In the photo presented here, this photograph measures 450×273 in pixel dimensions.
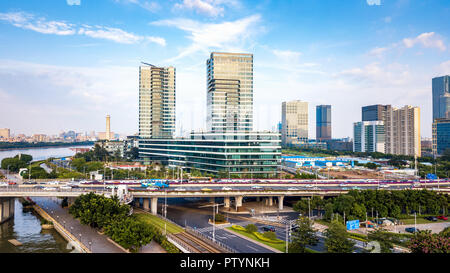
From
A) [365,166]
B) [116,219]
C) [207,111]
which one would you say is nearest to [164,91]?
[207,111]

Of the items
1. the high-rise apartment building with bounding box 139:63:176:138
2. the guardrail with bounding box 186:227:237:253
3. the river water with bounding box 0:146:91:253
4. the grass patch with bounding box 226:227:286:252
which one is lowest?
the river water with bounding box 0:146:91:253

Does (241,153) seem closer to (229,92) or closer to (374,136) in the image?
(229,92)

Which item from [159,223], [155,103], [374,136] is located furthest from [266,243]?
[374,136]

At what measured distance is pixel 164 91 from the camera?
14550cm

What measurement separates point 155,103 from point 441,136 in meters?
153

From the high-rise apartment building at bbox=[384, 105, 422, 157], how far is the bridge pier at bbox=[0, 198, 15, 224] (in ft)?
565

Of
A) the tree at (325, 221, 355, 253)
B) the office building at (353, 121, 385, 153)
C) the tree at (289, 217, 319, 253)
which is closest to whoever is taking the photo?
the tree at (325, 221, 355, 253)

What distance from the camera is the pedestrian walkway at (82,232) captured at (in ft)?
125

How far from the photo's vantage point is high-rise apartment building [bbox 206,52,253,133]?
12325 cm

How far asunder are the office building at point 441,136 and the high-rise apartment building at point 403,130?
9428mm

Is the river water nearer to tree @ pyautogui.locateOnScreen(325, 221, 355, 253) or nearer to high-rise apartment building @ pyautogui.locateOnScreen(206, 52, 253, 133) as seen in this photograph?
tree @ pyautogui.locateOnScreen(325, 221, 355, 253)

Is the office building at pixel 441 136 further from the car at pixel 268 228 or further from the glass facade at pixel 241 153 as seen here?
the car at pixel 268 228

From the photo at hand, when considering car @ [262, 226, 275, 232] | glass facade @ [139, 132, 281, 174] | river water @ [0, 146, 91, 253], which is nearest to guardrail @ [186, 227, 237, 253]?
car @ [262, 226, 275, 232]
